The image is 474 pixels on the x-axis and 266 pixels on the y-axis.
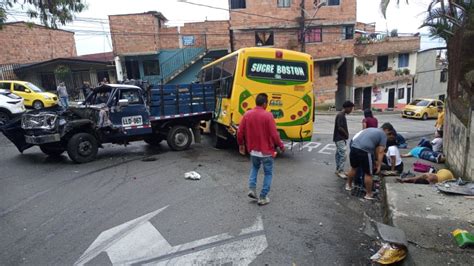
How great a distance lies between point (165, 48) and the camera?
26766 mm

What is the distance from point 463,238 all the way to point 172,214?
3762mm

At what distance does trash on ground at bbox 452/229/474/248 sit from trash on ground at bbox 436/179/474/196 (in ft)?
5.55

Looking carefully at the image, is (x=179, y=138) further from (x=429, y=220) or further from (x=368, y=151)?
(x=429, y=220)

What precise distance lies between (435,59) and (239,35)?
937 inches

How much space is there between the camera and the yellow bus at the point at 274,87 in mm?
8789

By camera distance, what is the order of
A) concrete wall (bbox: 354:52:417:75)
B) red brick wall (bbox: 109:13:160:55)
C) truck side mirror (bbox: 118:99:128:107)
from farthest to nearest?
concrete wall (bbox: 354:52:417:75)
red brick wall (bbox: 109:13:160:55)
truck side mirror (bbox: 118:99:128:107)

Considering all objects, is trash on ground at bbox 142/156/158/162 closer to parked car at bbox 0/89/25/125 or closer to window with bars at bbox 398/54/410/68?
parked car at bbox 0/89/25/125

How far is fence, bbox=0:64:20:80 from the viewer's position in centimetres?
2474

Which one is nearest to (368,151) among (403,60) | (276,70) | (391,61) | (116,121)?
(276,70)

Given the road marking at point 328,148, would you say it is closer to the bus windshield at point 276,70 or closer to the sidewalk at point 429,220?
the bus windshield at point 276,70

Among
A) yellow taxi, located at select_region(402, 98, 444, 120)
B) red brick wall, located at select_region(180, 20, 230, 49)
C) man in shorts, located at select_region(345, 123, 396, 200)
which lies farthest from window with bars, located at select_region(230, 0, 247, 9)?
man in shorts, located at select_region(345, 123, 396, 200)

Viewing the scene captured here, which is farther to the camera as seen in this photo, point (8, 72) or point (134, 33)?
point (8, 72)

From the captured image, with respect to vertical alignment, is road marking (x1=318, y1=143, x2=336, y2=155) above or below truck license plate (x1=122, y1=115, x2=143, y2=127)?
below

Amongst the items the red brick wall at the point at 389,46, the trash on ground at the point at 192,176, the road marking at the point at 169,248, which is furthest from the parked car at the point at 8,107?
the red brick wall at the point at 389,46
